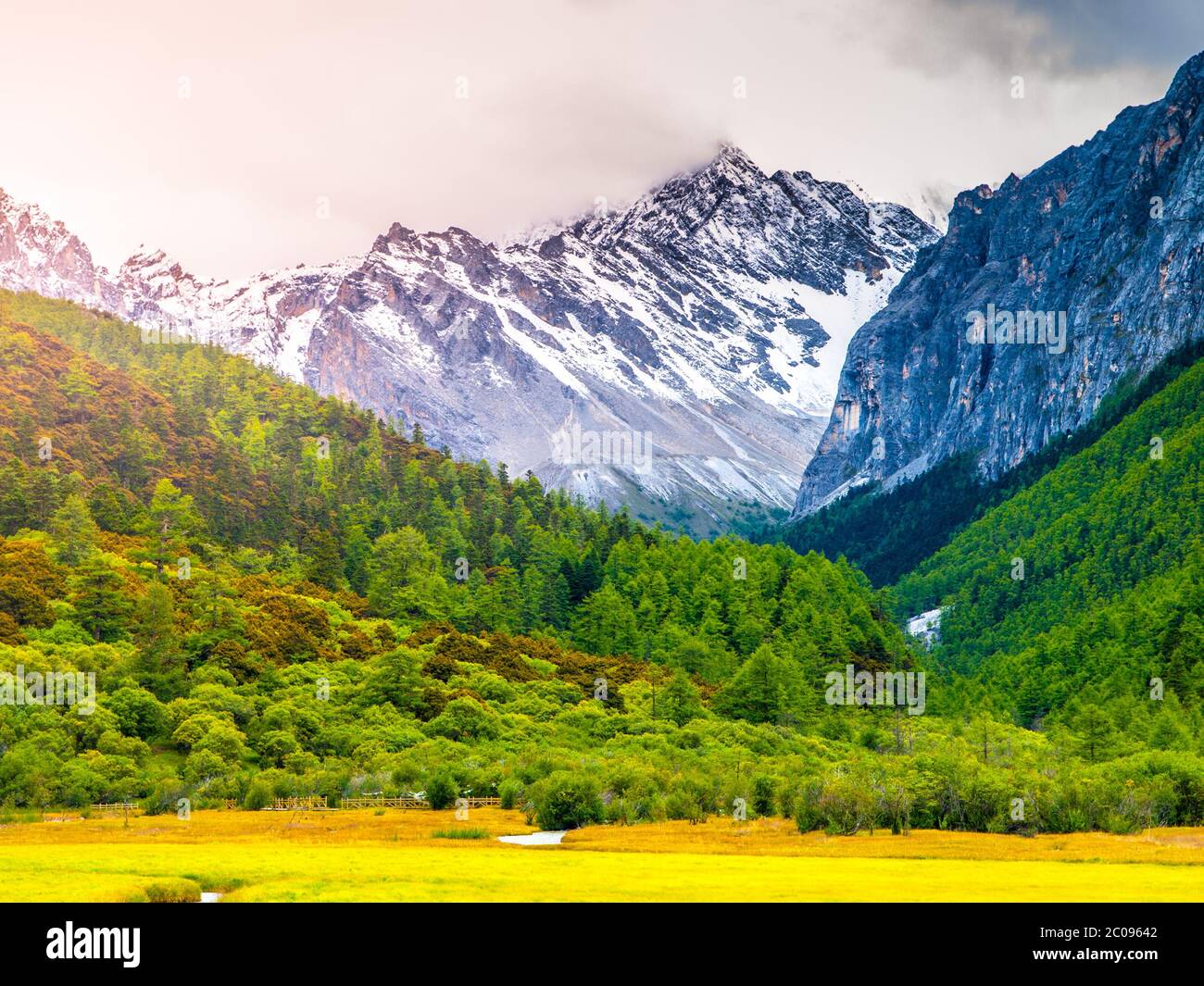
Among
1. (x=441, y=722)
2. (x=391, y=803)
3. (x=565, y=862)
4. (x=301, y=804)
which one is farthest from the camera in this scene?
(x=441, y=722)

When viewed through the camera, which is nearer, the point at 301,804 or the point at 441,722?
the point at 301,804

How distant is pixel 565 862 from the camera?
7719 cm

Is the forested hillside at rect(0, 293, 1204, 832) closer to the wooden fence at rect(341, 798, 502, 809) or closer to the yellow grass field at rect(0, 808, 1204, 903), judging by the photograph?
the wooden fence at rect(341, 798, 502, 809)

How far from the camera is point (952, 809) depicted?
106 m

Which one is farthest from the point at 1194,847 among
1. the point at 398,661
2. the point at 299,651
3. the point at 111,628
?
the point at 111,628

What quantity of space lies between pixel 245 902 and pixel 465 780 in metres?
62.9

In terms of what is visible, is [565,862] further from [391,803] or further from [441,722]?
[441,722]

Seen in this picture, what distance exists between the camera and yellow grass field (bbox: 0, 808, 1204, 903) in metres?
62.8

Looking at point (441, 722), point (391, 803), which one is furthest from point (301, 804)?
point (441, 722)

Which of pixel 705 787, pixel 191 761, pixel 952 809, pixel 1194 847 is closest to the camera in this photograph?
pixel 1194 847

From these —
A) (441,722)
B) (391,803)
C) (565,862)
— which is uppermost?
(441,722)

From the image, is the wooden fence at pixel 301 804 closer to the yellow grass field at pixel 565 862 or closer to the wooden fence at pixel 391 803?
the wooden fence at pixel 391 803

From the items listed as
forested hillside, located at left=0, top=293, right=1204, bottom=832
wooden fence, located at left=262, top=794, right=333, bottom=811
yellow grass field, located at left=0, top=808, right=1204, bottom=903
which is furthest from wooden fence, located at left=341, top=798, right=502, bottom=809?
yellow grass field, located at left=0, top=808, right=1204, bottom=903
